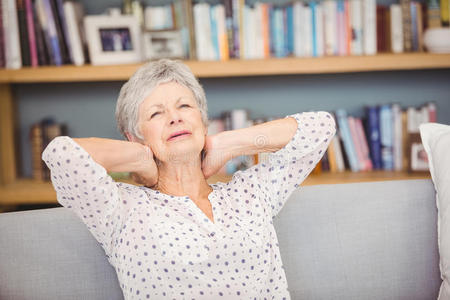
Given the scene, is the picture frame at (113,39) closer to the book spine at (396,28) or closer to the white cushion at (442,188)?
the book spine at (396,28)

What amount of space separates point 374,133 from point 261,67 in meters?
0.67

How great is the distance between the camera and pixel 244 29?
2275 mm

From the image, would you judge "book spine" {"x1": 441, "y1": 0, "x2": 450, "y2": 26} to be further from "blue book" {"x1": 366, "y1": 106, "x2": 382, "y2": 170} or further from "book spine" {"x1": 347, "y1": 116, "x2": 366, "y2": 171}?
"book spine" {"x1": 347, "y1": 116, "x2": 366, "y2": 171}

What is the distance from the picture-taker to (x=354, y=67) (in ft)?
7.32

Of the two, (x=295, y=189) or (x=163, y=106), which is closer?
(x=163, y=106)

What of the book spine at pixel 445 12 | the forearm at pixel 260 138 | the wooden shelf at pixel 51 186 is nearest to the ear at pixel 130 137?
the forearm at pixel 260 138

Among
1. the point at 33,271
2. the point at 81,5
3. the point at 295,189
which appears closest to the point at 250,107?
the point at 81,5

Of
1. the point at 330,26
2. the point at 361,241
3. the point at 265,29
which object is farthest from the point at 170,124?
the point at 330,26

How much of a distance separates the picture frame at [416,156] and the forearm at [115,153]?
1588 mm

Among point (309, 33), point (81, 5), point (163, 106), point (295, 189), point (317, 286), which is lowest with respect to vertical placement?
point (317, 286)

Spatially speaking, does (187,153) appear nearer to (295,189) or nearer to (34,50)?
(295,189)

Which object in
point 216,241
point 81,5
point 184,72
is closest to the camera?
point 216,241

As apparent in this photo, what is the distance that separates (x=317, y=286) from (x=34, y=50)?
1.67m

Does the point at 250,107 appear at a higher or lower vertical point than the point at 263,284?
higher
